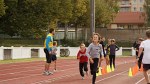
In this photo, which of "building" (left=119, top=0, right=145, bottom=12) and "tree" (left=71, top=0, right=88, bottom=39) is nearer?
"tree" (left=71, top=0, right=88, bottom=39)

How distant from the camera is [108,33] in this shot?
73.6 metres

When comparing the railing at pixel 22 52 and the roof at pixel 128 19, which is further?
the roof at pixel 128 19

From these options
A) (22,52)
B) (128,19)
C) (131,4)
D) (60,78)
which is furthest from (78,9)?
(131,4)

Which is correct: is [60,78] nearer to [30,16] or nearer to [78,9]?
[30,16]

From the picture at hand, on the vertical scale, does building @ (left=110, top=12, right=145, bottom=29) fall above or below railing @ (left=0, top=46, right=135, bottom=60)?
above

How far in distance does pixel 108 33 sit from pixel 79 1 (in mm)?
13204

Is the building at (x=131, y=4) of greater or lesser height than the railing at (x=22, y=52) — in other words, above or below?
above

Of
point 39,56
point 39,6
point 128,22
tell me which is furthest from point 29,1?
point 128,22

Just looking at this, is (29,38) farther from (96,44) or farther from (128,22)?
(128,22)

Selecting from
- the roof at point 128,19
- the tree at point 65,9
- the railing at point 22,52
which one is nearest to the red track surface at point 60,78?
the railing at point 22,52

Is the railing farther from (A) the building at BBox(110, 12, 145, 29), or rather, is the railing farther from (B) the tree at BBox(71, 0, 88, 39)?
(A) the building at BBox(110, 12, 145, 29)

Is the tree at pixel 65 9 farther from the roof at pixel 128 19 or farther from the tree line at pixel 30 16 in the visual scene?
the roof at pixel 128 19

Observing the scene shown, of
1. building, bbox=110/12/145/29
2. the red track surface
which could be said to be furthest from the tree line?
building, bbox=110/12/145/29

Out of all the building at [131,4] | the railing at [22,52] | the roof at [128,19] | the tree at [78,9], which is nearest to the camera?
the railing at [22,52]
